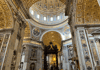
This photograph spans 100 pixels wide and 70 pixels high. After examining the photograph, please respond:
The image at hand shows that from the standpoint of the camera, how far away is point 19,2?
9086mm

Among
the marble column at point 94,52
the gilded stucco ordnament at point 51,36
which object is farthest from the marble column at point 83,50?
the gilded stucco ordnament at point 51,36

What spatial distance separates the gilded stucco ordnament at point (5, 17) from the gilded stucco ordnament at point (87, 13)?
23.6ft

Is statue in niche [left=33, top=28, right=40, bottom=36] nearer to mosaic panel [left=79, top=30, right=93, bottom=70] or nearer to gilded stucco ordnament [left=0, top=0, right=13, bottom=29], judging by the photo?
gilded stucco ordnament [left=0, top=0, right=13, bottom=29]

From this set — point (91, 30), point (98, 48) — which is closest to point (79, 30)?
point (91, 30)

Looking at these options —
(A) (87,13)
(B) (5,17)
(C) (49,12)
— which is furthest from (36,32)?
(A) (87,13)

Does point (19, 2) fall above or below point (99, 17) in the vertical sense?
above

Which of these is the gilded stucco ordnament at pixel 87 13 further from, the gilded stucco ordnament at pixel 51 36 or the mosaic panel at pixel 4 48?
the gilded stucco ordnament at pixel 51 36

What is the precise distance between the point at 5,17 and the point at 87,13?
891 centimetres

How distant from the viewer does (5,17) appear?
342 inches

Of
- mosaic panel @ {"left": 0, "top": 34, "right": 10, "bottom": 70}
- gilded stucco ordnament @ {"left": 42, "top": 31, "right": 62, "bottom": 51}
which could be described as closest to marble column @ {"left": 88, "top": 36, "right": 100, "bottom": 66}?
mosaic panel @ {"left": 0, "top": 34, "right": 10, "bottom": 70}

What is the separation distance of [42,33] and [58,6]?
9.75 m

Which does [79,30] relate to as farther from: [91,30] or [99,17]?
[99,17]

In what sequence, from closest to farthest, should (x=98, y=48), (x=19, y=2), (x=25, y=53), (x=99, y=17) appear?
(x=98, y=48) < (x=99, y=17) < (x=19, y=2) < (x=25, y=53)

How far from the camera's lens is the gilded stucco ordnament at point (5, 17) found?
8.17 metres
